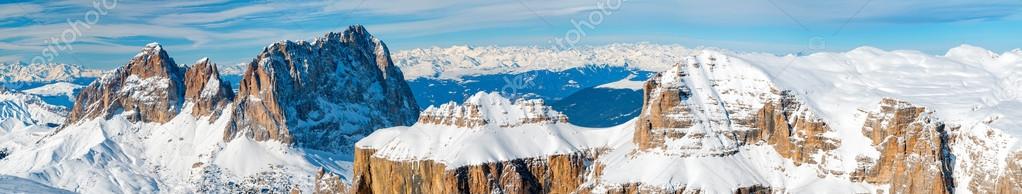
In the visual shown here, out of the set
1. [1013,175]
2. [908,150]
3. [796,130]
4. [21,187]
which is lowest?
[1013,175]

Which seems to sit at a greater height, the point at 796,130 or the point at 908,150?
the point at 796,130

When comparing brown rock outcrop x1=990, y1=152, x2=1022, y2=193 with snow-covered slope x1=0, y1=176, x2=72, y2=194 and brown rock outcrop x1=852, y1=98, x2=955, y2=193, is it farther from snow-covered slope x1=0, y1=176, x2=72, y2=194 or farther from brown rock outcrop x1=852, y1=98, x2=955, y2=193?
snow-covered slope x1=0, y1=176, x2=72, y2=194

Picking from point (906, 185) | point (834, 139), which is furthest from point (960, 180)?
point (834, 139)

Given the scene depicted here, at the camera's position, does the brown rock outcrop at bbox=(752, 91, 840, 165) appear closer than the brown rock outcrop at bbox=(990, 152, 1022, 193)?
No

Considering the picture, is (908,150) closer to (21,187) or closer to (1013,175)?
(1013,175)

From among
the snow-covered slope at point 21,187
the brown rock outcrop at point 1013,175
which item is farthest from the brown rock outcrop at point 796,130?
the snow-covered slope at point 21,187

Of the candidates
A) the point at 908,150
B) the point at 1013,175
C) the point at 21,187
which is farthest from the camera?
the point at 908,150

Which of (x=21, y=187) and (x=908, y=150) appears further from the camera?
(x=908, y=150)

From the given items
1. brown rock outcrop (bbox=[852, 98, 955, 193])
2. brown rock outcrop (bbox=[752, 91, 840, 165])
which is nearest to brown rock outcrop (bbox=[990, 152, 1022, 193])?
brown rock outcrop (bbox=[852, 98, 955, 193])

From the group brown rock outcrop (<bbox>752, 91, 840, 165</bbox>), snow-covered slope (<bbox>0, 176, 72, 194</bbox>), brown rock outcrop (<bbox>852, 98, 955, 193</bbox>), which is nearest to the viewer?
snow-covered slope (<bbox>0, 176, 72, 194</bbox>)

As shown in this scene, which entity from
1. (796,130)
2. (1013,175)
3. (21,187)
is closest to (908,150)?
(1013,175)
